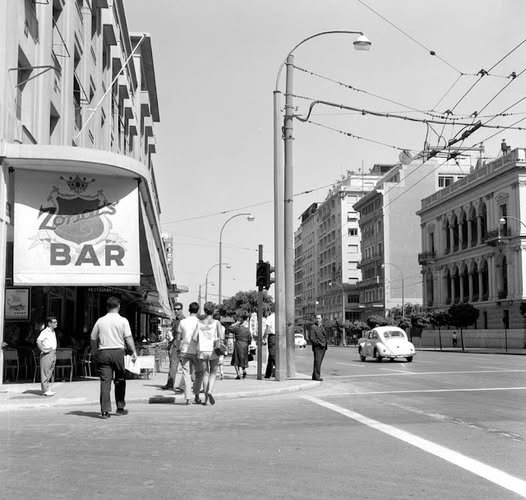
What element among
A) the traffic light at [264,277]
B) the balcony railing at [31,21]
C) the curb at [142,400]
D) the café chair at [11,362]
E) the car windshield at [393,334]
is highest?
the balcony railing at [31,21]

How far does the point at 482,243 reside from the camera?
67188 mm

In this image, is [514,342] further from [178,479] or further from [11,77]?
[178,479]

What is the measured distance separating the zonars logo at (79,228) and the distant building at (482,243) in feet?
135

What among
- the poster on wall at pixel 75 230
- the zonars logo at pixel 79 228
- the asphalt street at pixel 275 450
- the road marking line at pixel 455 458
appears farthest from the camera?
the zonars logo at pixel 79 228

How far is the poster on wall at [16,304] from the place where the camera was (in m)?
16.6

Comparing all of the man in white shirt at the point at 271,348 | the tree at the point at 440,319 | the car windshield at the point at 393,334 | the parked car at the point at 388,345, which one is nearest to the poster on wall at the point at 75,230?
the man in white shirt at the point at 271,348

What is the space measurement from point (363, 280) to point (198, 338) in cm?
9310

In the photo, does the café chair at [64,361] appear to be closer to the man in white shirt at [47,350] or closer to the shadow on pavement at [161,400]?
the man in white shirt at [47,350]

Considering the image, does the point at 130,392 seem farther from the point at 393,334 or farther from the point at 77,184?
the point at 393,334

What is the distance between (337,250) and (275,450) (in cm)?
11133

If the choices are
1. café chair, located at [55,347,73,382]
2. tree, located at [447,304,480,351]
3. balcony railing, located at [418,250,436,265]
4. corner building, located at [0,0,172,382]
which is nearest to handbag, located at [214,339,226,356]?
corner building, located at [0,0,172,382]

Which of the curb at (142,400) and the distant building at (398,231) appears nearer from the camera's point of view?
the curb at (142,400)

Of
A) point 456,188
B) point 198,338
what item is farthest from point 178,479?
point 456,188

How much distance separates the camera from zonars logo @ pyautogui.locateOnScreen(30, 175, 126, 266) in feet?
55.0
